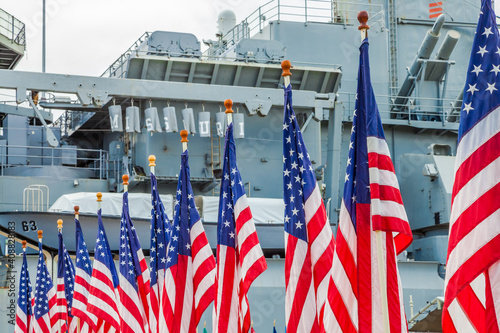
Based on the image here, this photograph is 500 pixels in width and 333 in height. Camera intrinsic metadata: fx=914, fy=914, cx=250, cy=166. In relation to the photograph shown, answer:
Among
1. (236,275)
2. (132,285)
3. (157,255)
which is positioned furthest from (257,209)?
(236,275)

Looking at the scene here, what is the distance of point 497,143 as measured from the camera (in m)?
7.40

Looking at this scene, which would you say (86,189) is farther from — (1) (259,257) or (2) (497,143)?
(2) (497,143)

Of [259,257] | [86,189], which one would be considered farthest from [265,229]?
[259,257]

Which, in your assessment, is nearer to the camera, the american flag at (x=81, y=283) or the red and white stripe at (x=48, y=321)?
the american flag at (x=81, y=283)

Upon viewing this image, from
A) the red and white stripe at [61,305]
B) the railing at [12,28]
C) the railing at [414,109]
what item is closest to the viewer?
the red and white stripe at [61,305]

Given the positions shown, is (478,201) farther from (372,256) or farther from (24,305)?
(24,305)

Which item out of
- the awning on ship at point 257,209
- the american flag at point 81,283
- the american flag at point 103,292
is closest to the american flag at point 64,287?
the american flag at point 81,283

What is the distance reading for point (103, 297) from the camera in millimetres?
15156

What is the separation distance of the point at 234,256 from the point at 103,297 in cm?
414

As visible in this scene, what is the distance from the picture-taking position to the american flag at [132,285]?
14555 millimetres

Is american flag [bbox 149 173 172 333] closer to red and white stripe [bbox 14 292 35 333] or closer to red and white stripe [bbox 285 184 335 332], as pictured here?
red and white stripe [bbox 285 184 335 332]

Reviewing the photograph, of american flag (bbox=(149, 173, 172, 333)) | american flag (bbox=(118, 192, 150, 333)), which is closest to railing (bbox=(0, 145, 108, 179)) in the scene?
american flag (bbox=(118, 192, 150, 333))

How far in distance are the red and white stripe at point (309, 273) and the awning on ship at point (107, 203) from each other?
11.1 metres

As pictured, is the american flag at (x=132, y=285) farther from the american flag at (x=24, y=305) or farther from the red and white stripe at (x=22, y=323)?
the red and white stripe at (x=22, y=323)
